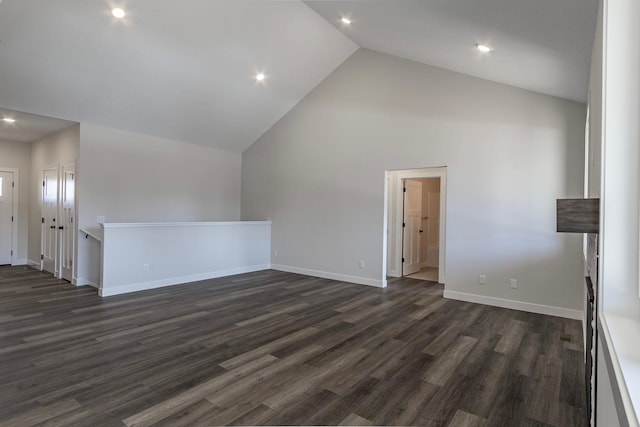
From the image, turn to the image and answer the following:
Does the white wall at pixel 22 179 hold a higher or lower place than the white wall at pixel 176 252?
higher

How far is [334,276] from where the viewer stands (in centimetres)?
663

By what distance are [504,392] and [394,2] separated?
3499 mm

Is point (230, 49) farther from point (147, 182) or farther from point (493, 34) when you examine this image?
point (493, 34)

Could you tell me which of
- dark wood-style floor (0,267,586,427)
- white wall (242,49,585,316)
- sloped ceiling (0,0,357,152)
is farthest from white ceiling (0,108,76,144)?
white wall (242,49,585,316)

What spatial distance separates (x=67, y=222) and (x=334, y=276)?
4948 millimetres

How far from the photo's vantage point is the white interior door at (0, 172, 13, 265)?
762 centimetres

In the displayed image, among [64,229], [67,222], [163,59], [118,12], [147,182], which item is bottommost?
[64,229]

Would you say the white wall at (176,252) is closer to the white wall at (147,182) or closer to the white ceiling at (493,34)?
the white wall at (147,182)

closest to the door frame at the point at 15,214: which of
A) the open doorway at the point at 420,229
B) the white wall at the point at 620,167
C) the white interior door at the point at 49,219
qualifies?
the white interior door at the point at 49,219

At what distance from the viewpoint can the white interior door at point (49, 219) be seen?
6.78 metres

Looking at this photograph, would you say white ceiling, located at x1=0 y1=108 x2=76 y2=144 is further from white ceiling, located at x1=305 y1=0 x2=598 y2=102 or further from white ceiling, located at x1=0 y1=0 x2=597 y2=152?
white ceiling, located at x1=305 y1=0 x2=598 y2=102

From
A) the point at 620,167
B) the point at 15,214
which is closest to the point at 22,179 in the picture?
the point at 15,214

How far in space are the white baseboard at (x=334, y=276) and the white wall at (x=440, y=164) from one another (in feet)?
0.19

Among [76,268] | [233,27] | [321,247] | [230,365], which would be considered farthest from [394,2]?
[76,268]
